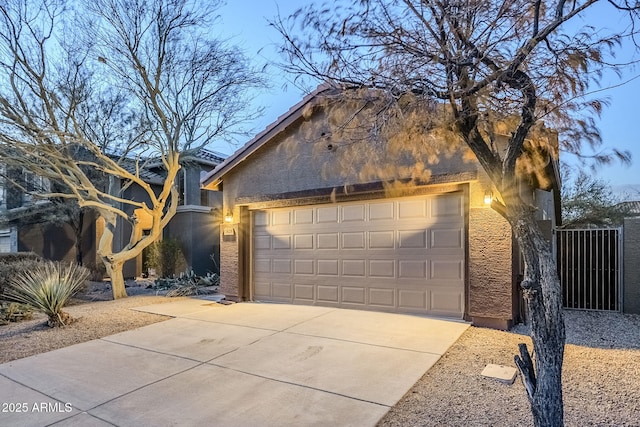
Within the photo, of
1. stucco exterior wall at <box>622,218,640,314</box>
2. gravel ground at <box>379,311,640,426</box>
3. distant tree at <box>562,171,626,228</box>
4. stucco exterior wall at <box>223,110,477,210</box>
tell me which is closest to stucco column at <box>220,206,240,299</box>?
stucco exterior wall at <box>223,110,477,210</box>

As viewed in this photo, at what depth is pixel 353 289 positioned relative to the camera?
8.52 m

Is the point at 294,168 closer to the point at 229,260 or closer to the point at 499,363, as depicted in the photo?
the point at 229,260

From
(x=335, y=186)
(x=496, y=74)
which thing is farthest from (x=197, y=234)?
(x=496, y=74)

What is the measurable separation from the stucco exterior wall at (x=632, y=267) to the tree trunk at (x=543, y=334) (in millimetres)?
7120

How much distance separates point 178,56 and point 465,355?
10076 millimetres

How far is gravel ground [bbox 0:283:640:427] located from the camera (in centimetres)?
357

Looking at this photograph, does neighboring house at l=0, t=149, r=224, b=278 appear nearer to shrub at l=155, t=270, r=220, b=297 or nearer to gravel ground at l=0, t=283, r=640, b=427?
shrub at l=155, t=270, r=220, b=297

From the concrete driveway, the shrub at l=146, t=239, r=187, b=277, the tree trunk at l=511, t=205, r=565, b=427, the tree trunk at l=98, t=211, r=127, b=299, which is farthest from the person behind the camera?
the shrub at l=146, t=239, r=187, b=277

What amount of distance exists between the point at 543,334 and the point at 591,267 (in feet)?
24.3

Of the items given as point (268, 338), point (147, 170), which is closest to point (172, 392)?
point (268, 338)

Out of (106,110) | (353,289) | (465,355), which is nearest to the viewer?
(465,355)

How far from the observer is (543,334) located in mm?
2857

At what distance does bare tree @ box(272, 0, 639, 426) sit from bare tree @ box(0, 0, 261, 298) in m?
7.81

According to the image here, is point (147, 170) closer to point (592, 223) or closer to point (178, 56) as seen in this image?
point (178, 56)
